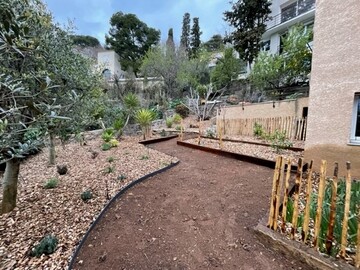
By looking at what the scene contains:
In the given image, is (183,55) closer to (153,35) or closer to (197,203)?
(153,35)

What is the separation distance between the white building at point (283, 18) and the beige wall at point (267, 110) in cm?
1008

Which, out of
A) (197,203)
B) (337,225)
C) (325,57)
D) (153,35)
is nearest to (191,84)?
(153,35)

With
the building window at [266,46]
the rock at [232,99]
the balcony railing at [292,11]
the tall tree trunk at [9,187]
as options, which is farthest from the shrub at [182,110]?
the tall tree trunk at [9,187]

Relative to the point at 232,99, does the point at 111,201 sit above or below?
below

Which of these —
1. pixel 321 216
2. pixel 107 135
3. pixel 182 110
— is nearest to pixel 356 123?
pixel 321 216

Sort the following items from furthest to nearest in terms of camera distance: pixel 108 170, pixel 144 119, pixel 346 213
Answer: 1. pixel 144 119
2. pixel 108 170
3. pixel 346 213

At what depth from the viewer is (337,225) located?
2.19 m

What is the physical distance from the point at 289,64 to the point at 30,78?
1172 centimetres

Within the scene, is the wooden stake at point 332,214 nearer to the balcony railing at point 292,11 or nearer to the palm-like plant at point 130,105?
the palm-like plant at point 130,105

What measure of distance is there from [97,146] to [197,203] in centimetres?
606

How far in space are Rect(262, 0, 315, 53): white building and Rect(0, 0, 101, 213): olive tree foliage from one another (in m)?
17.2

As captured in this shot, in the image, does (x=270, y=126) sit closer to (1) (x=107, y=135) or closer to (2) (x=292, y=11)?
(1) (x=107, y=135)

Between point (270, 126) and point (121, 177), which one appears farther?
point (270, 126)

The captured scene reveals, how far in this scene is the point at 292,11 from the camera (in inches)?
616
